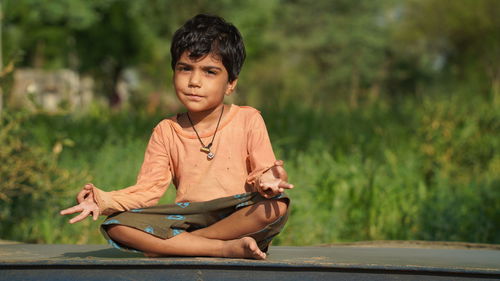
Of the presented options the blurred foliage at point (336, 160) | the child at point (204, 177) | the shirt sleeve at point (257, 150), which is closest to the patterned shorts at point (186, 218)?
the child at point (204, 177)

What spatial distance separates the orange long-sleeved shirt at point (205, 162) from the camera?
3.51m

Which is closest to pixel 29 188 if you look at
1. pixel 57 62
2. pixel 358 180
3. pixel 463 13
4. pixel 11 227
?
pixel 11 227

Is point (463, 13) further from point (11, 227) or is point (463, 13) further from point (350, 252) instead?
point (350, 252)

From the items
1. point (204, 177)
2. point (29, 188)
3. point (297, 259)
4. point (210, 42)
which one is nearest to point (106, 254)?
point (204, 177)

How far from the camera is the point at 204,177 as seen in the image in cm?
352

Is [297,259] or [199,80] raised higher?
[199,80]

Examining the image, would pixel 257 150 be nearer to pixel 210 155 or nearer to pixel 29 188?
pixel 210 155

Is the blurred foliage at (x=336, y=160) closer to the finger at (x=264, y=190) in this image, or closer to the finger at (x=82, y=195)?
the finger at (x=82, y=195)

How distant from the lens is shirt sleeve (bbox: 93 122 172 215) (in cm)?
341

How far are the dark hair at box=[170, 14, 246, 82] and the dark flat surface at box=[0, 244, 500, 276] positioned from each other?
84cm

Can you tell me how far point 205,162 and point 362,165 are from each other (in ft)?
14.5

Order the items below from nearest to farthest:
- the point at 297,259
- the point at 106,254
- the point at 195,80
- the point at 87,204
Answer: the point at 297,259
the point at 87,204
the point at 106,254
the point at 195,80

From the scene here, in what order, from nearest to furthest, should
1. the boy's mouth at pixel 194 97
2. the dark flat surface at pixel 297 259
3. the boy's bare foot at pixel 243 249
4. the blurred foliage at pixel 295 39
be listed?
the dark flat surface at pixel 297 259, the boy's bare foot at pixel 243 249, the boy's mouth at pixel 194 97, the blurred foliage at pixel 295 39

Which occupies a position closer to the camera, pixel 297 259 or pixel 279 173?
pixel 297 259
